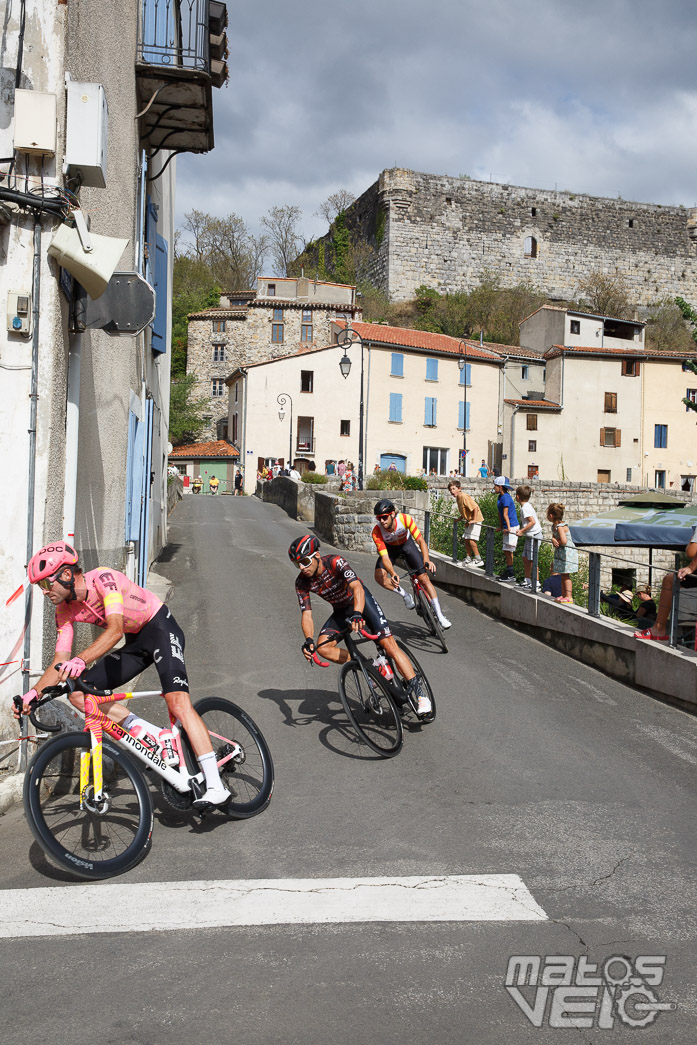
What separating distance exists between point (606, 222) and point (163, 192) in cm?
6690

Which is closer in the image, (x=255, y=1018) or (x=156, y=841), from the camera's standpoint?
(x=255, y=1018)

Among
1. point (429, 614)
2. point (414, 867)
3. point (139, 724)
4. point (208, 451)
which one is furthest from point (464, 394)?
point (414, 867)

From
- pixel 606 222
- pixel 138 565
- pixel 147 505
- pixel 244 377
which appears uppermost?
pixel 606 222

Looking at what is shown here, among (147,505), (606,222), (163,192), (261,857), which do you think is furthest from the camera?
(606,222)

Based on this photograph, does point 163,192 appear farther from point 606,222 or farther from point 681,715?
point 606,222

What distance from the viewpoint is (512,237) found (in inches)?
2906

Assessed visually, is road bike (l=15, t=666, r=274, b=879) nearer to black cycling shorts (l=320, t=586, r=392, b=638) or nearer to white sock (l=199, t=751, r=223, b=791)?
white sock (l=199, t=751, r=223, b=791)

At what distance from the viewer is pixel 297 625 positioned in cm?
1184

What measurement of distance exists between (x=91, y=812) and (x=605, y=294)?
76.9 m

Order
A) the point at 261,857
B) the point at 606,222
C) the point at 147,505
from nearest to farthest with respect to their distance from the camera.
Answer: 1. the point at 261,857
2. the point at 147,505
3. the point at 606,222

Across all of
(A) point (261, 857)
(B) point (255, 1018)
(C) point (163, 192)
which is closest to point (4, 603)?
(A) point (261, 857)

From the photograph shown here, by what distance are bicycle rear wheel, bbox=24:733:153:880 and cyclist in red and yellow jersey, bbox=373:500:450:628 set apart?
4.81m

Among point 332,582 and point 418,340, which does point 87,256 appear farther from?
point 418,340

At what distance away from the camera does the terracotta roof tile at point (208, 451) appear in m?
54.1
